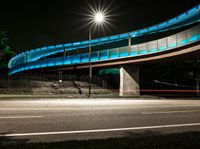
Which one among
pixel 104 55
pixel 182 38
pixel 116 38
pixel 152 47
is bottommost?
pixel 104 55

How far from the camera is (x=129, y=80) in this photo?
31.5 meters

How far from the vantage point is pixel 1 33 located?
61812mm

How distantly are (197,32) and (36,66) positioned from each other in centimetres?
3305

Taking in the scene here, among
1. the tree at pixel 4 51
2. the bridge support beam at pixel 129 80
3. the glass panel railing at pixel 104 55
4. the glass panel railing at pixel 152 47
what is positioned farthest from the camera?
the tree at pixel 4 51

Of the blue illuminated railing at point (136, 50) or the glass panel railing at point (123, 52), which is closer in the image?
the blue illuminated railing at point (136, 50)

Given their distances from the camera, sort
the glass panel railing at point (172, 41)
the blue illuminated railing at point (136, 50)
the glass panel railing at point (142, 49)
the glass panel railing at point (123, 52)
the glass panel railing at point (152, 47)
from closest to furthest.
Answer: the blue illuminated railing at point (136, 50), the glass panel railing at point (172, 41), the glass panel railing at point (152, 47), the glass panel railing at point (142, 49), the glass panel railing at point (123, 52)

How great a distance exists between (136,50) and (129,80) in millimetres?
5125

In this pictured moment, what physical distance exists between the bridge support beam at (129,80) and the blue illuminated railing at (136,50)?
2.73 meters

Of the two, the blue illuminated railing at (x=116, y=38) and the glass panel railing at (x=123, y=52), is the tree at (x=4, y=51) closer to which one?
the blue illuminated railing at (x=116, y=38)

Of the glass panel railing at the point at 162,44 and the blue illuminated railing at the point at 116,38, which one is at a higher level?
the blue illuminated railing at the point at 116,38

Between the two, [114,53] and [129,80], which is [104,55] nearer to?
[114,53]

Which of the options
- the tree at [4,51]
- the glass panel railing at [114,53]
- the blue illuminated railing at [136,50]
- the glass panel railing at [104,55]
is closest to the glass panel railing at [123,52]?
the blue illuminated railing at [136,50]

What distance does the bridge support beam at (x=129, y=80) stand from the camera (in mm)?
31066

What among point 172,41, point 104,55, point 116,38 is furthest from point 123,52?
point 116,38
